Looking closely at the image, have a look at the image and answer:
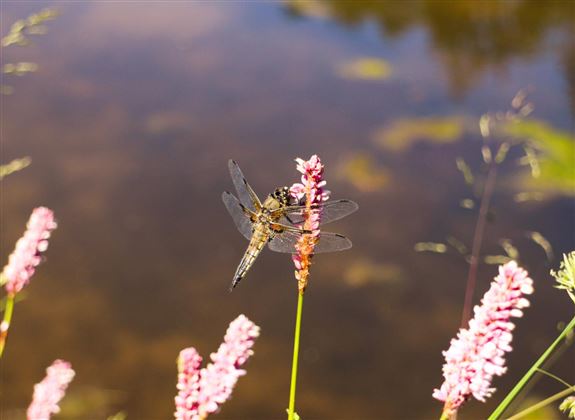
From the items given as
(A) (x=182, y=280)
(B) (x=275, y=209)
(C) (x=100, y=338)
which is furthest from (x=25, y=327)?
(B) (x=275, y=209)

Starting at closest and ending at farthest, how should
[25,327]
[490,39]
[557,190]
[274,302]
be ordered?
[25,327], [274,302], [557,190], [490,39]

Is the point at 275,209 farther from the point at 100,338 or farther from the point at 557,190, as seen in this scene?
the point at 557,190

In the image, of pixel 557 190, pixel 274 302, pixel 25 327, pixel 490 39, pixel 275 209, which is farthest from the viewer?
pixel 490 39

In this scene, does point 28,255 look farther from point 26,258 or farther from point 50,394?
point 50,394

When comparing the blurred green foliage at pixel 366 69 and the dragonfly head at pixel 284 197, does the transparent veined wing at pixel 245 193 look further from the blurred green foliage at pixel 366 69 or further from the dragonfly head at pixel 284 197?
the blurred green foliage at pixel 366 69

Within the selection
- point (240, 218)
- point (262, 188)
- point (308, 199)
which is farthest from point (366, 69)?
point (308, 199)

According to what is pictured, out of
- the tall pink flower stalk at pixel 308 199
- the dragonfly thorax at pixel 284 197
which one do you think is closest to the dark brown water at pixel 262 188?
the dragonfly thorax at pixel 284 197
